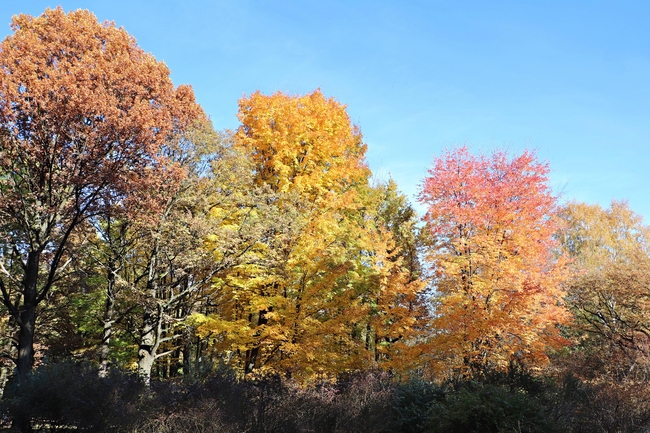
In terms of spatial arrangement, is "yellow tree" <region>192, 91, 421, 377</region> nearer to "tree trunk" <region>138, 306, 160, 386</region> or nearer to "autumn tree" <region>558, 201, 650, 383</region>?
"tree trunk" <region>138, 306, 160, 386</region>

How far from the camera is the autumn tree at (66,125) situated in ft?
34.7

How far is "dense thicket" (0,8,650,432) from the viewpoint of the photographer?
8.68 m

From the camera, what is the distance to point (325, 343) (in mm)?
14688

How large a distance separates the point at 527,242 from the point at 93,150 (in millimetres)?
13776

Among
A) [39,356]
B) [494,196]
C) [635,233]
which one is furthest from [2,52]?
[635,233]

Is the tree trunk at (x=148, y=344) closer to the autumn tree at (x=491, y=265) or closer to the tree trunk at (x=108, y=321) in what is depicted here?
the tree trunk at (x=108, y=321)

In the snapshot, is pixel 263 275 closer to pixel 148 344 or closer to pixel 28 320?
pixel 148 344

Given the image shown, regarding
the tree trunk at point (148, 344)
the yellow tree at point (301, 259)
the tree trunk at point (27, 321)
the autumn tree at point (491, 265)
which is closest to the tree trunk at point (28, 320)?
the tree trunk at point (27, 321)

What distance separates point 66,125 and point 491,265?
1253 centimetres

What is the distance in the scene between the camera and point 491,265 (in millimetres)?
14258

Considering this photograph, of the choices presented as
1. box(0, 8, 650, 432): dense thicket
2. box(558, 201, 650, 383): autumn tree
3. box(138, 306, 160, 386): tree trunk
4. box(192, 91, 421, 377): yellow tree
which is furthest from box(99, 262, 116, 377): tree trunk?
box(558, 201, 650, 383): autumn tree

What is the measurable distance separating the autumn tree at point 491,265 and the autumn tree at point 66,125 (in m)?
9.71

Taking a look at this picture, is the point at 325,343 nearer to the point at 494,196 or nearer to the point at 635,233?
the point at 494,196

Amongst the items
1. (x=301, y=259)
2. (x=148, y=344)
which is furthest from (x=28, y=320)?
(x=301, y=259)
